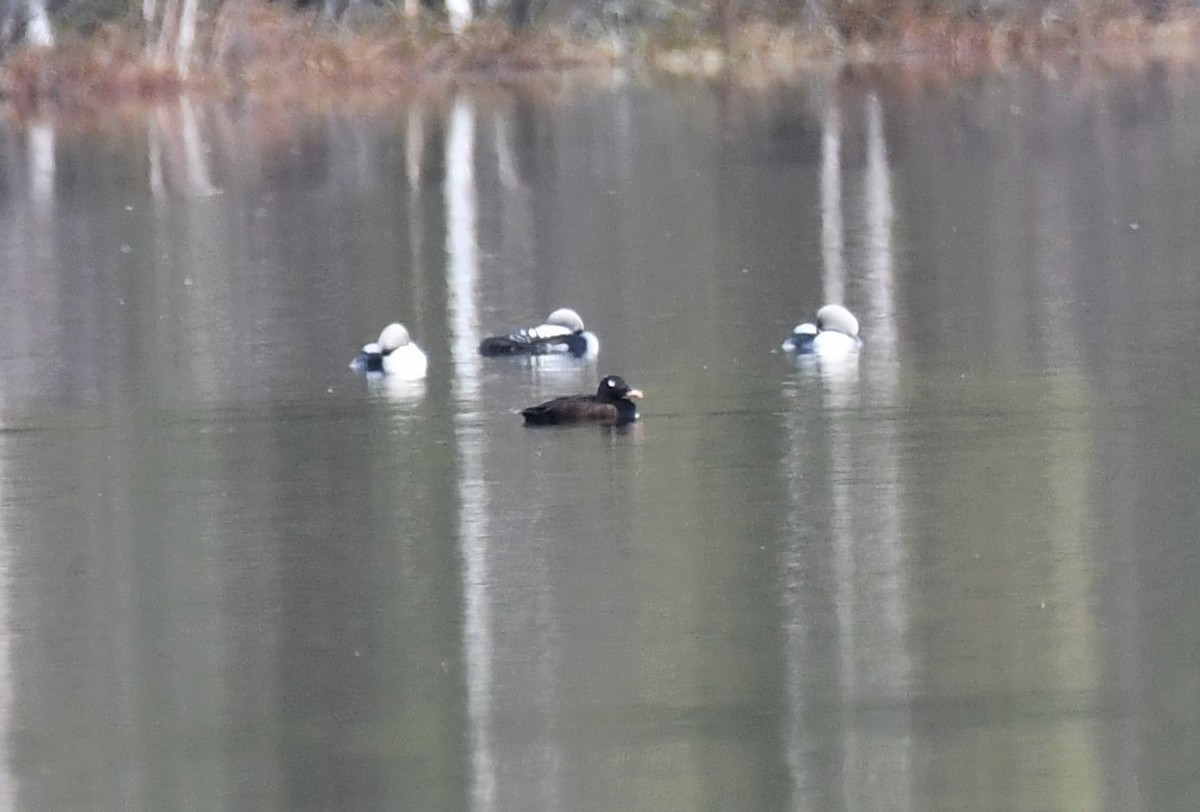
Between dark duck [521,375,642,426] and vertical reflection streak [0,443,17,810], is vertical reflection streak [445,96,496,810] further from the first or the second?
vertical reflection streak [0,443,17,810]

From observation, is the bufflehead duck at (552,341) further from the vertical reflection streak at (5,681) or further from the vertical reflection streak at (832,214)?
the vertical reflection streak at (5,681)

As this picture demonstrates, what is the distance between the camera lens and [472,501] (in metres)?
10.4

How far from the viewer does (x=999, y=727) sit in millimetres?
7188

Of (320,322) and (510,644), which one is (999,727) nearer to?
(510,644)

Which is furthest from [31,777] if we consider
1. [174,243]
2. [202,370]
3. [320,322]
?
[174,243]

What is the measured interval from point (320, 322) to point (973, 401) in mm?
5085

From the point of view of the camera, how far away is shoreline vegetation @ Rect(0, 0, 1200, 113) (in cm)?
4334

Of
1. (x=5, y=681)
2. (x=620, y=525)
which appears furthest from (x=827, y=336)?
(x=5, y=681)

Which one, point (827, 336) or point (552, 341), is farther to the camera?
point (552, 341)

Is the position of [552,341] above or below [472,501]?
above

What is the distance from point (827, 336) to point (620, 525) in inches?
163

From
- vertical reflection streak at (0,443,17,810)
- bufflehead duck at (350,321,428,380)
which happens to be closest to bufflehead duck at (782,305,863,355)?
bufflehead duck at (350,321,428,380)

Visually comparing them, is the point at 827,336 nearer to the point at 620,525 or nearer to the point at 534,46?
the point at 620,525

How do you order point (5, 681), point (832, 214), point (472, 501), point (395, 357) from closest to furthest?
point (5, 681)
point (472, 501)
point (395, 357)
point (832, 214)
